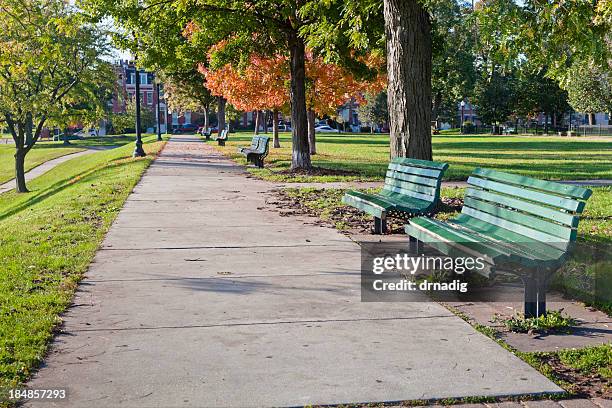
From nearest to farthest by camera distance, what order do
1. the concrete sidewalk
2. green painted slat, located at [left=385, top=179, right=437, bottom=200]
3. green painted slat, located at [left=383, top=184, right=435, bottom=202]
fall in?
the concrete sidewalk
green painted slat, located at [left=385, top=179, right=437, bottom=200]
green painted slat, located at [left=383, top=184, right=435, bottom=202]

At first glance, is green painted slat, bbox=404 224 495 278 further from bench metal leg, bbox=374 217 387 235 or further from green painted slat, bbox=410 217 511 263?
bench metal leg, bbox=374 217 387 235

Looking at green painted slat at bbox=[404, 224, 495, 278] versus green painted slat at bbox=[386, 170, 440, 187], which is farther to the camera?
green painted slat at bbox=[386, 170, 440, 187]

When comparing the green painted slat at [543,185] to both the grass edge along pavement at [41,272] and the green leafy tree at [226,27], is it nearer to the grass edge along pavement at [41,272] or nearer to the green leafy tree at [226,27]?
the grass edge along pavement at [41,272]

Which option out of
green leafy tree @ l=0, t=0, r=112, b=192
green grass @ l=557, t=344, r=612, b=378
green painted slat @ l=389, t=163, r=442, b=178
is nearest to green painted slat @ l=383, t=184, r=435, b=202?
green painted slat @ l=389, t=163, r=442, b=178

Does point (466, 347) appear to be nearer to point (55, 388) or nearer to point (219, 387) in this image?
point (219, 387)

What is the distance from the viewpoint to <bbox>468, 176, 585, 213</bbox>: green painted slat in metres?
5.82

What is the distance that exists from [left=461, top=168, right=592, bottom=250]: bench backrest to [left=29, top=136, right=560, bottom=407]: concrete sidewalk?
3.30 feet

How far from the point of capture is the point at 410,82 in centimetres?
1147

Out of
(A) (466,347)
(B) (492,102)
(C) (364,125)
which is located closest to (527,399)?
(A) (466,347)

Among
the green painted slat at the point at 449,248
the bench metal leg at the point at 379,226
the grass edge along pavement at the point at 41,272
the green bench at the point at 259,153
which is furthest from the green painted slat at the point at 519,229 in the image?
the green bench at the point at 259,153

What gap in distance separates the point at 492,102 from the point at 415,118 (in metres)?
75.4

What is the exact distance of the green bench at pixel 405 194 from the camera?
9195 mm

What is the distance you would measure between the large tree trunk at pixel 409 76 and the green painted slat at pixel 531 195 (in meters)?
3.57

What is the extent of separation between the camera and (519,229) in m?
6.72
